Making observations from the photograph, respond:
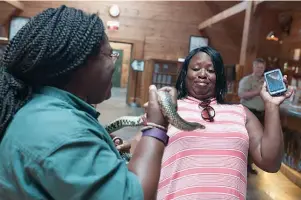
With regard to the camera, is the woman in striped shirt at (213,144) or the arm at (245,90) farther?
the arm at (245,90)

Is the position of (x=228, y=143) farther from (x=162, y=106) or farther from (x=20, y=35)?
(x=20, y=35)

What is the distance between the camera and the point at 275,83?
1508 mm

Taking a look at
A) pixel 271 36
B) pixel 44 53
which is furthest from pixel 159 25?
pixel 44 53

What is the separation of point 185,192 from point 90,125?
2.34ft

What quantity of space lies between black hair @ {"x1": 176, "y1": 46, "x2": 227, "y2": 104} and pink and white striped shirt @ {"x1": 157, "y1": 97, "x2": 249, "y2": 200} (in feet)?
0.79

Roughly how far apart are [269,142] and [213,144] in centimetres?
24

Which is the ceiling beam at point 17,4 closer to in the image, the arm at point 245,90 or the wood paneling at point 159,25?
the wood paneling at point 159,25

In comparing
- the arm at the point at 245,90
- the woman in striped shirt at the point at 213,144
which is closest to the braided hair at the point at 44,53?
the woman in striped shirt at the point at 213,144

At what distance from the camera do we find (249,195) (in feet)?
12.2

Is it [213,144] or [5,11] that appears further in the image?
[5,11]

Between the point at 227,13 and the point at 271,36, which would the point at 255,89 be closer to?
the point at 227,13

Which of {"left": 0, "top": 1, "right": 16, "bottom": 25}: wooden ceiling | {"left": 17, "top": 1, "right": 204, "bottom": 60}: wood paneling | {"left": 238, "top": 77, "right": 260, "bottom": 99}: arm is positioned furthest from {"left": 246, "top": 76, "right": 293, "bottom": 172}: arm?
{"left": 0, "top": 1, "right": 16, "bottom": 25}: wooden ceiling

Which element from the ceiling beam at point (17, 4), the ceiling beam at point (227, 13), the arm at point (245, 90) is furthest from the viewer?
the ceiling beam at point (17, 4)

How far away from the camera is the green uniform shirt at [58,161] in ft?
2.18
